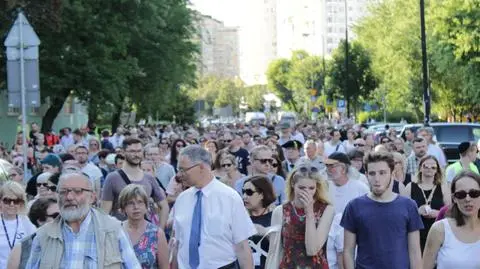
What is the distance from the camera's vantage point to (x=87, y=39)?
3619 centimetres

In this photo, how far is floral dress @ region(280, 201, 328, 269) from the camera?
306 inches

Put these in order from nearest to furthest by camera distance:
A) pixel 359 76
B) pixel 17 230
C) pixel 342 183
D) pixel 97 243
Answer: pixel 97 243, pixel 17 230, pixel 342 183, pixel 359 76

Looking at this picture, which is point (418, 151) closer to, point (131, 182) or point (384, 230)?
point (131, 182)

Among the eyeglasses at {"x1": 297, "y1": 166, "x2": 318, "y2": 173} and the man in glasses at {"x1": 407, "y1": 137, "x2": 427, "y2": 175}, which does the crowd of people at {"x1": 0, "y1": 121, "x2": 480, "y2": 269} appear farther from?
the man in glasses at {"x1": 407, "y1": 137, "x2": 427, "y2": 175}

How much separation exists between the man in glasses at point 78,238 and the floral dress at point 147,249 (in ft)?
4.52

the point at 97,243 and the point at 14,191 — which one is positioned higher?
the point at 14,191

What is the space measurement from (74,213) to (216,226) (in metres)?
1.38

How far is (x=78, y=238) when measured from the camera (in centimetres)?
637

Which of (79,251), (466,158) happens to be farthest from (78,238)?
(466,158)

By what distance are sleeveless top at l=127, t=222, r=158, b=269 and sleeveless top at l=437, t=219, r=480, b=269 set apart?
2050 mm

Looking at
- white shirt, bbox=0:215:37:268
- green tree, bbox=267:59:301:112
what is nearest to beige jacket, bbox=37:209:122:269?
white shirt, bbox=0:215:37:268

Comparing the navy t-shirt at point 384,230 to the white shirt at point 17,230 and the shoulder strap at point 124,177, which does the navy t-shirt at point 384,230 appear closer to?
the white shirt at point 17,230

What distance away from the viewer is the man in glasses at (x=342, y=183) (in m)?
10.2

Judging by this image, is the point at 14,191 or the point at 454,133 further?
the point at 454,133
